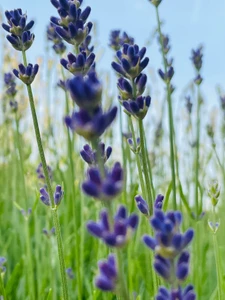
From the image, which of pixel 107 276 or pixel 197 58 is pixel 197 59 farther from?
pixel 107 276

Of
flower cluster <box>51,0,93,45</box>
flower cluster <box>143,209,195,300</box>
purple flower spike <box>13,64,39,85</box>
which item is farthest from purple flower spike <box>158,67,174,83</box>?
flower cluster <box>143,209,195,300</box>

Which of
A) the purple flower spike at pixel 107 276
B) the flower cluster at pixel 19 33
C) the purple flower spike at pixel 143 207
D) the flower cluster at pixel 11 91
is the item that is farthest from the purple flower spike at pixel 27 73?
the purple flower spike at pixel 107 276

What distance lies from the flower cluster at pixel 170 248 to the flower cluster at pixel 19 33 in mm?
1102

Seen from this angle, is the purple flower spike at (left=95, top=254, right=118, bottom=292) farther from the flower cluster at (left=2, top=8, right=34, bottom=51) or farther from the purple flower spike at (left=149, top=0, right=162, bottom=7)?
the purple flower spike at (left=149, top=0, right=162, bottom=7)

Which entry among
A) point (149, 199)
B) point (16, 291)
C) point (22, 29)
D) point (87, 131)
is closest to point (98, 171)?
point (87, 131)

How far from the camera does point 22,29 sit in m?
1.79

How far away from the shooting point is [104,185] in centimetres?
72

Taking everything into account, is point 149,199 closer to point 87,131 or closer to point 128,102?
point 128,102

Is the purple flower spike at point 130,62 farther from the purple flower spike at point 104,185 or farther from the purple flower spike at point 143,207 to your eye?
the purple flower spike at point 104,185

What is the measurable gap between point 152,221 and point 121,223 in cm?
8

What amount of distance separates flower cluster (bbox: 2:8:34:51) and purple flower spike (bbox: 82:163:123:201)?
1118 millimetres

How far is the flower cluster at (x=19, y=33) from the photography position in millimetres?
1768

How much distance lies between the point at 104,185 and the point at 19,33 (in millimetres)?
1195

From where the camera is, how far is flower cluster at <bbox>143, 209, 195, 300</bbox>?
0.79m
